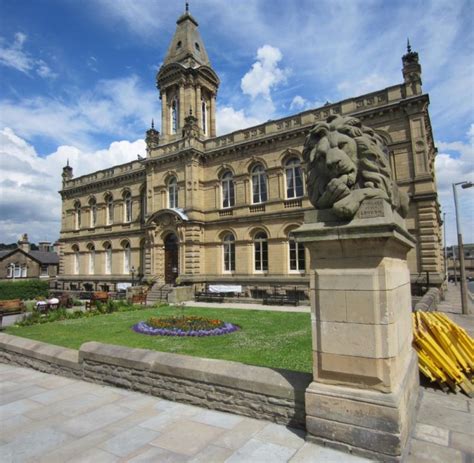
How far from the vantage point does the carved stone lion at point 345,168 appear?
12.8 ft

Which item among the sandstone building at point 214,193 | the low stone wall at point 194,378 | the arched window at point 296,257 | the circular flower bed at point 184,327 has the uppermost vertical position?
the sandstone building at point 214,193

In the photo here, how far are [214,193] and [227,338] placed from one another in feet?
54.5

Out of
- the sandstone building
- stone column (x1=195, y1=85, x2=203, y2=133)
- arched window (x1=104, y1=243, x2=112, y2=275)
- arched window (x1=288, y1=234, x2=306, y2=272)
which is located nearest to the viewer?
the sandstone building

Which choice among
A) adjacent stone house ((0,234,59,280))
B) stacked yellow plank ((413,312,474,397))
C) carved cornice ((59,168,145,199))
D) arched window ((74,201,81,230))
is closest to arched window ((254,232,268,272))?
carved cornice ((59,168,145,199))

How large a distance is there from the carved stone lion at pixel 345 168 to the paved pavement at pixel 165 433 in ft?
8.54

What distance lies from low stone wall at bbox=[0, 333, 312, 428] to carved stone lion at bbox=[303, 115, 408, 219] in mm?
2276

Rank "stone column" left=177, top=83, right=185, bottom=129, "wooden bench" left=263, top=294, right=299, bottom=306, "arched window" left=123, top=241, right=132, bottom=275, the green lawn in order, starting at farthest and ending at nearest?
"arched window" left=123, top=241, right=132, bottom=275
"stone column" left=177, top=83, right=185, bottom=129
"wooden bench" left=263, top=294, right=299, bottom=306
the green lawn

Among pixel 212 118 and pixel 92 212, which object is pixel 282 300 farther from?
pixel 92 212

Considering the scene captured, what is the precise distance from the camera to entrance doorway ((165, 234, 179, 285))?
26.2m

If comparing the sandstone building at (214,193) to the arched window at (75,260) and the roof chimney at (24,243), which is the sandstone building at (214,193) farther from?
the roof chimney at (24,243)

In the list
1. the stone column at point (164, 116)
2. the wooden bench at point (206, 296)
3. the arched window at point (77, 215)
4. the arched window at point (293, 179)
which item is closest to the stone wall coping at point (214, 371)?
the wooden bench at point (206, 296)

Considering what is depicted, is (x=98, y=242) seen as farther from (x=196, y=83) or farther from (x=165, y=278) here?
(x=196, y=83)

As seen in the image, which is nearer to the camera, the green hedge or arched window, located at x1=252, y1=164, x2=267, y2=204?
arched window, located at x1=252, y1=164, x2=267, y2=204

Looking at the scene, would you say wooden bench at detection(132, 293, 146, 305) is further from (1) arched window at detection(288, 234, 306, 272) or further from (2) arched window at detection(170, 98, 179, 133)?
(2) arched window at detection(170, 98, 179, 133)
